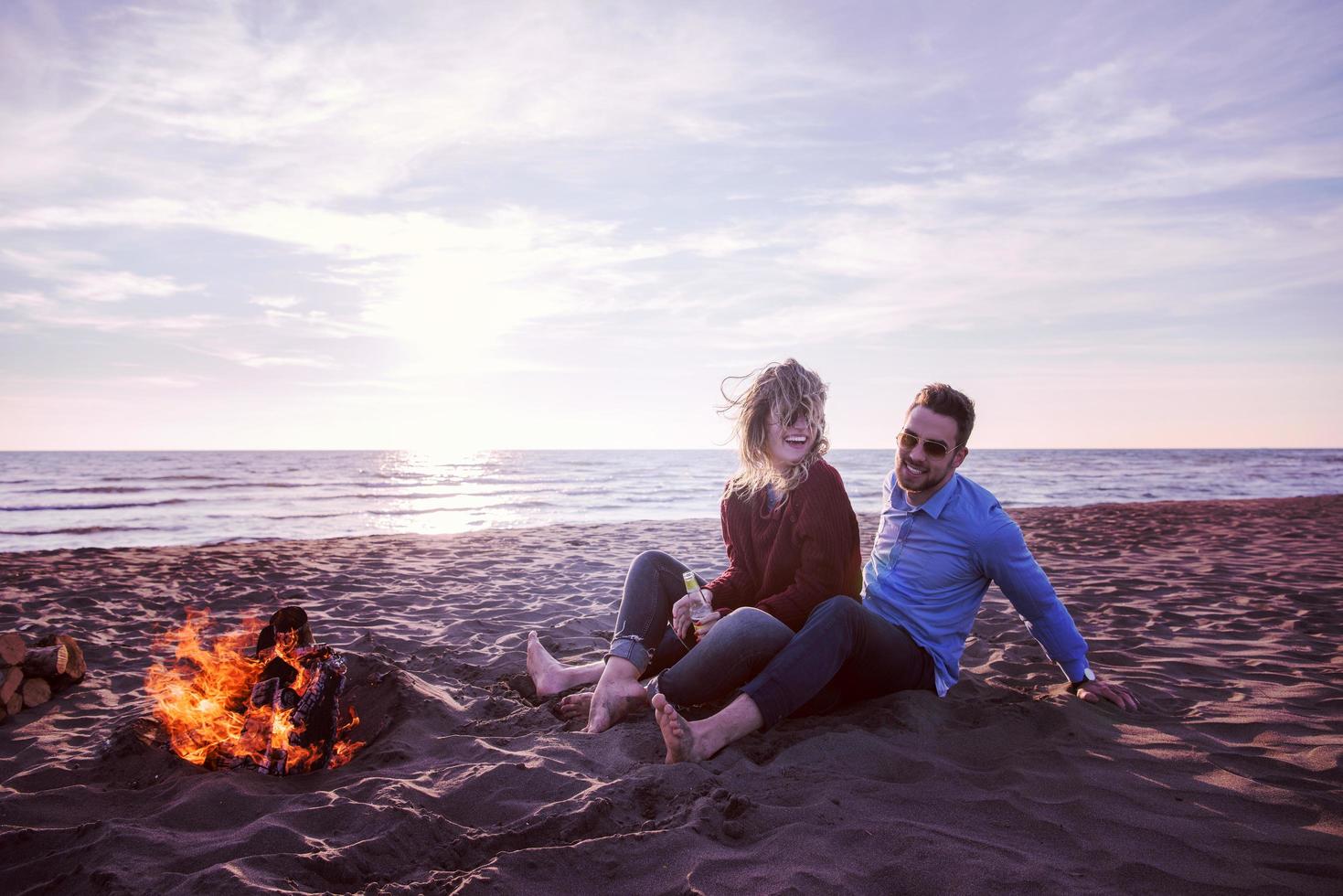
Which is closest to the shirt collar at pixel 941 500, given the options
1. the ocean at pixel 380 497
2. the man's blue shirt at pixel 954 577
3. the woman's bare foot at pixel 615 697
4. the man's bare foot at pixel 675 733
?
the man's blue shirt at pixel 954 577

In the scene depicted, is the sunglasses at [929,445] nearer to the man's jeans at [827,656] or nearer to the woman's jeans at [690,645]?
the man's jeans at [827,656]

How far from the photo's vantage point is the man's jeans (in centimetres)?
301

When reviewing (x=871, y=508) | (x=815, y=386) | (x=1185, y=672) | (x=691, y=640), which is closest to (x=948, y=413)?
(x=815, y=386)

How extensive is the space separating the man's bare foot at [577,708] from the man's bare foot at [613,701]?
0.19 feet

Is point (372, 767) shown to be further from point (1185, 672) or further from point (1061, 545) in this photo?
point (1061, 545)

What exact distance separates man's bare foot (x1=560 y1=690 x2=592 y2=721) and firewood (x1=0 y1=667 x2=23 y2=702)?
9.64ft

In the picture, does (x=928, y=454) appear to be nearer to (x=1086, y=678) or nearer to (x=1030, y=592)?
(x=1030, y=592)

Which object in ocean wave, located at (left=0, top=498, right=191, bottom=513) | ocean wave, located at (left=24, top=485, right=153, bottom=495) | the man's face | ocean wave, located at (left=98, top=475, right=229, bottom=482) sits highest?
the man's face

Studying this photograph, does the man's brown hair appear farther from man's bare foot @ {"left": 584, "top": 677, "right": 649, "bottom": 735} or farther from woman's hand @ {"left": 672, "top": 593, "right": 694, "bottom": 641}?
man's bare foot @ {"left": 584, "top": 677, "right": 649, "bottom": 735}

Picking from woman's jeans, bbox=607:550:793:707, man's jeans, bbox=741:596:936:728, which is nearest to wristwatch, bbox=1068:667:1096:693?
man's jeans, bbox=741:596:936:728

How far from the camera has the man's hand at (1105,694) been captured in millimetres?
3537

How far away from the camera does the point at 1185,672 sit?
4230 millimetres

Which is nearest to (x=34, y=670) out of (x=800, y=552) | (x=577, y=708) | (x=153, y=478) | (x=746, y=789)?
(x=577, y=708)

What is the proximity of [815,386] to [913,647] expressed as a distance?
4.56 ft
